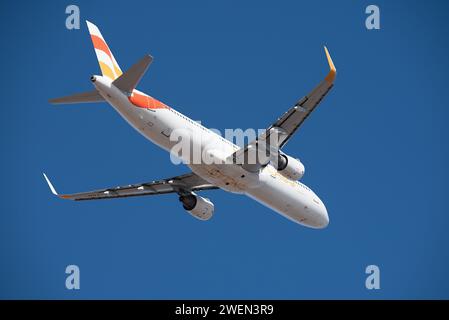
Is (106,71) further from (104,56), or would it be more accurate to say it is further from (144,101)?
(144,101)

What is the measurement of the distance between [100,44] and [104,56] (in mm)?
676

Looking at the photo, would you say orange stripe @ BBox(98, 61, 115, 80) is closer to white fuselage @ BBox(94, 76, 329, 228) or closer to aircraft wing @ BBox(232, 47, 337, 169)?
white fuselage @ BBox(94, 76, 329, 228)

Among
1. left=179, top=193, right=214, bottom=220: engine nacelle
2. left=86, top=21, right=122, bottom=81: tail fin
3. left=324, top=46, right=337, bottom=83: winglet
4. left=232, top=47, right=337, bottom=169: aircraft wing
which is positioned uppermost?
left=86, top=21, right=122, bottom=81: tail fin

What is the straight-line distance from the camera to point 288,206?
42312 mm

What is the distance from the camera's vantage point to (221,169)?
38531mm

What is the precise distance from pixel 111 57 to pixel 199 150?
223 inches

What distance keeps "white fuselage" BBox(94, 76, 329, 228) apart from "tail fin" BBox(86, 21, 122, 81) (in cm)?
164

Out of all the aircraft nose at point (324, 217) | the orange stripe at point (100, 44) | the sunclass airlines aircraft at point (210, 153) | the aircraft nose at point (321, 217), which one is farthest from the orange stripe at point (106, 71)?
the aircraft nose at point (324, 217)

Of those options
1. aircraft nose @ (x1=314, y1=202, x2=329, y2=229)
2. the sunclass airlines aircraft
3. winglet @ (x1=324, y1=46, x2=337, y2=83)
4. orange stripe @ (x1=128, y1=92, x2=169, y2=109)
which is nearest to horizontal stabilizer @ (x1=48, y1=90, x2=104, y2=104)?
the sunclass airlines aircraft

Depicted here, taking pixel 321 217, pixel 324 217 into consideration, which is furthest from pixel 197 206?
pixel 324 217

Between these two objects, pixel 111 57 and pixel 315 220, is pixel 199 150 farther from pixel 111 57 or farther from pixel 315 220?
pixel 315 220

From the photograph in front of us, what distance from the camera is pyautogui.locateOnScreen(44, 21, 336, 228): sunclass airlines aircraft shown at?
119ft
